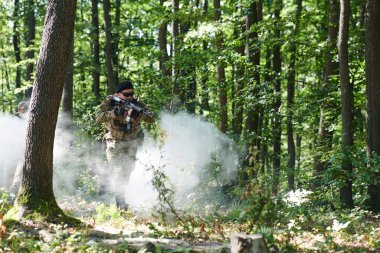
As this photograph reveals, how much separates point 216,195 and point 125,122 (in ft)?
11.5

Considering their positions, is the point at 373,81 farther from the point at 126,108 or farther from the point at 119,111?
the point at 119,111

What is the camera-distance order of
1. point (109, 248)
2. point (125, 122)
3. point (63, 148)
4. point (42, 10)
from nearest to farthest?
point (109, 248) < point (125, 122) < point (63, 148) < point (42, 10)

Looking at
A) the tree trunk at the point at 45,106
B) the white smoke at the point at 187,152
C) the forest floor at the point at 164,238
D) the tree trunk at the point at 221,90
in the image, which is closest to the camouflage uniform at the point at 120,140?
the white smoke at the point at 187,152

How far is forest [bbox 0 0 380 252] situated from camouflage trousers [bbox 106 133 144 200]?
0.24 feet

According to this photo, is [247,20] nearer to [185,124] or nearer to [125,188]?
[185,124]

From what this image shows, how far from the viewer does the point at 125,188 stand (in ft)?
33.5

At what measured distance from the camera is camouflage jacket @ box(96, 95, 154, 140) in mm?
9602

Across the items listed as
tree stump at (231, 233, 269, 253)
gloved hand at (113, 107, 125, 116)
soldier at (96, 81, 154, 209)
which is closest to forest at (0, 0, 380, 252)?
tree stump at (231, 233, 269, 253)

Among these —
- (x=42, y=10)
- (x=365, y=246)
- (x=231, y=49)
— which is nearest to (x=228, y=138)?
(x=231, y=49)

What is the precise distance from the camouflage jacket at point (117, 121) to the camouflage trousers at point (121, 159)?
13 cm

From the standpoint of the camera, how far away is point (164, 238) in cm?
636

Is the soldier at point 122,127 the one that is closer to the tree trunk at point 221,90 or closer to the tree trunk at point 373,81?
the tree trunk at point 373,81

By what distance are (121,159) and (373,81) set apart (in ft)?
17.2

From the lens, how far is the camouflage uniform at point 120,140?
9688 millimetres
